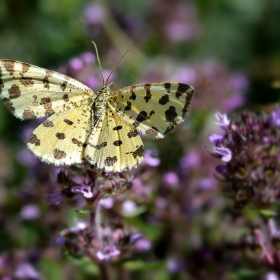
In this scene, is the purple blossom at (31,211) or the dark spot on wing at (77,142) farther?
the purple blossom at (31,211)

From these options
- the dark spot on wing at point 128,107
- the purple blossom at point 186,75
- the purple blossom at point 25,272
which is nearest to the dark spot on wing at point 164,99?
the dark spot on wing at point 128,107

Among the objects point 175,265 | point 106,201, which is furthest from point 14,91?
point 175,265

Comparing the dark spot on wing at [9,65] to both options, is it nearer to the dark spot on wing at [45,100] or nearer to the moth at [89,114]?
the moth at [89,114]

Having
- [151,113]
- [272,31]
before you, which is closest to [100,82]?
[151,113]

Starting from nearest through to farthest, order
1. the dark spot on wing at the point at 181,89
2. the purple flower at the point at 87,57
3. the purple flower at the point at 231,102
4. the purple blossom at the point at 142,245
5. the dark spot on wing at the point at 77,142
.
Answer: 1. the dark spot on wing at the point at 181,89
2. the dark spot on wing at the point at 77,142
3. the purple flower at the point at 87,57
4. the purple blossom at the point at 142,245
5. the purple flower at the point at 231,102

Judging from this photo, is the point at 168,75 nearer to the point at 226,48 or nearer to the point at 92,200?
the point at 92,200

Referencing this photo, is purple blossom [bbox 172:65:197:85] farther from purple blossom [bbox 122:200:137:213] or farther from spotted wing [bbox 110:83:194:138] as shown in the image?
spotted wing [bbox 110:83:194:138]

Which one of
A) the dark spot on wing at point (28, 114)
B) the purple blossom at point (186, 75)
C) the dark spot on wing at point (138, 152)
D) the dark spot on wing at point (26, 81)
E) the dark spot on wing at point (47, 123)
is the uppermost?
the purple blossom at point (186, 75)
